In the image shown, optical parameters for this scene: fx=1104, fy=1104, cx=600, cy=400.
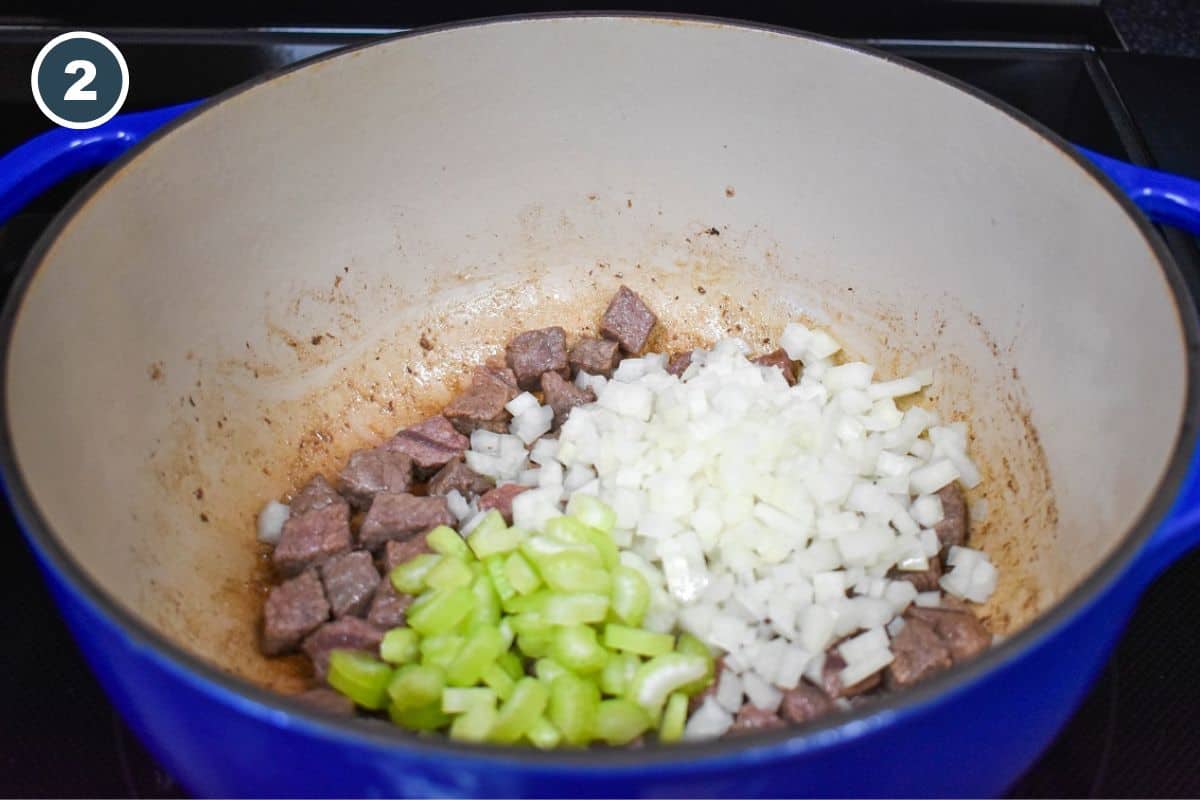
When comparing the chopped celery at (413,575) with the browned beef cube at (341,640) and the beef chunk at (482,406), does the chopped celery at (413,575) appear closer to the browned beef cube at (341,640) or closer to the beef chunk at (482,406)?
the browned beef cube at (341,640)

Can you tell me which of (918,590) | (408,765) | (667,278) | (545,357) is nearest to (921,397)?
(918,590)

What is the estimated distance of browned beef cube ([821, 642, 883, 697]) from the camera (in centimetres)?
126

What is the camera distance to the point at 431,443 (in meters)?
1.60

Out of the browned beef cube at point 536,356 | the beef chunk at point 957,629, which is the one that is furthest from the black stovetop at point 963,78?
the browned beef cube at point 536,356

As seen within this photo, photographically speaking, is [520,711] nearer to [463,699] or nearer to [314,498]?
[463,699]

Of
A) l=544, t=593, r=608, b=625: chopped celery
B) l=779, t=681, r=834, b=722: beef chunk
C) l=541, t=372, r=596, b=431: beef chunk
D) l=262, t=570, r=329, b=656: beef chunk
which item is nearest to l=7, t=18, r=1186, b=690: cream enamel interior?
l=262, t=570, r=329, b=656: beef chunk

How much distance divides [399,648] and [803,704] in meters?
0.46

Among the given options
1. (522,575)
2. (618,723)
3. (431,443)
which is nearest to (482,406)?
(431,443)

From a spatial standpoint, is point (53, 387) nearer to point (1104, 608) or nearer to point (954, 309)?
point (1104, 608)

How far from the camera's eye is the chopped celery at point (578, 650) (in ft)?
3.89

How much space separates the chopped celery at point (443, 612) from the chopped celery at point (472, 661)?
0.20ft

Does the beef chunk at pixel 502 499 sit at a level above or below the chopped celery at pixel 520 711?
above

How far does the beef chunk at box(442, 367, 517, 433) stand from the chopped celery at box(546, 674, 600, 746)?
560 millimetres

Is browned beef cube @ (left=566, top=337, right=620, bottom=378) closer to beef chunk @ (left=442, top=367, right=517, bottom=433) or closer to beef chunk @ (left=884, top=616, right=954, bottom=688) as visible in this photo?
beef chunk @ (left=442, top=367, right=517, bottom=433)
